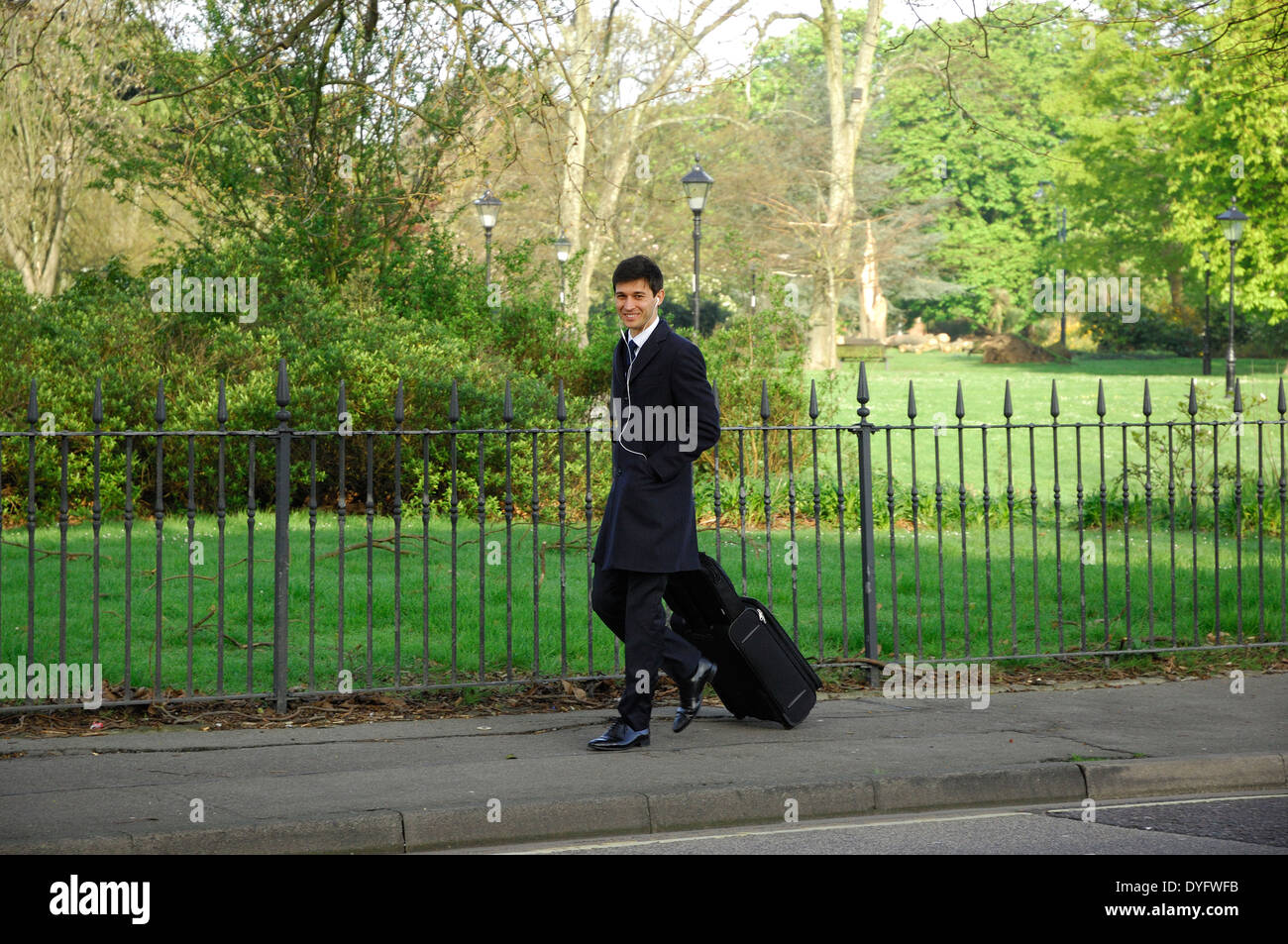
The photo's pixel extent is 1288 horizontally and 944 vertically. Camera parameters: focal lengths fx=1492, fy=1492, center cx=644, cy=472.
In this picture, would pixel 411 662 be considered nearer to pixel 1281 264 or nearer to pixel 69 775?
pixel 69 775

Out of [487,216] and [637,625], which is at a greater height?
[487,216]

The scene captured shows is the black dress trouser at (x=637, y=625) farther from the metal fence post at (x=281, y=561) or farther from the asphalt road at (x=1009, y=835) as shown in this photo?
the metal fence post at (x=281, y=561)

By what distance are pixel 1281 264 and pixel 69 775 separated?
4202cm

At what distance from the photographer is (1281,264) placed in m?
42.3

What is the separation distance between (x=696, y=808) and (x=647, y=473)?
159cm

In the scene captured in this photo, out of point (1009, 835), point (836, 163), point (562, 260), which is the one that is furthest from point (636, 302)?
point (836, 163)

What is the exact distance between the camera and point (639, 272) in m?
6.77

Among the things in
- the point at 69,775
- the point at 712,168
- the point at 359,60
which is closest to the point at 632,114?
the point at 712,168

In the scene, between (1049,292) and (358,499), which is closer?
(358,499)

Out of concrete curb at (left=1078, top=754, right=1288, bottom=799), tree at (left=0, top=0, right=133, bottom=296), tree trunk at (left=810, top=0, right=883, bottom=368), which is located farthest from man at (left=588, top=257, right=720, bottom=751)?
tree trunk at (left=810, top=0, right=883, bottom=368)

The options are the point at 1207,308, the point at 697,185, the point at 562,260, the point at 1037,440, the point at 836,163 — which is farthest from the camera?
the point at 1207,308

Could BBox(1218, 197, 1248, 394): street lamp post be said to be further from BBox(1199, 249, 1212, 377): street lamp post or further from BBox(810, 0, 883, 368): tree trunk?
BBox(810, 0, 883, 368): tree trunk

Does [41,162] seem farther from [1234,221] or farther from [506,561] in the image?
[1234,221]
